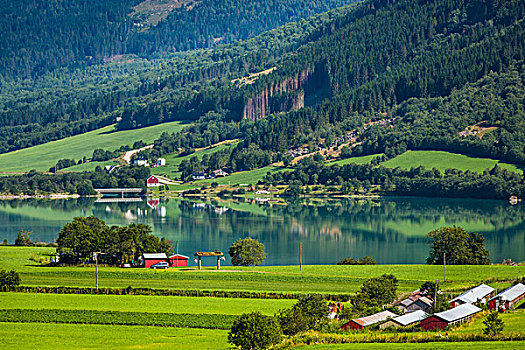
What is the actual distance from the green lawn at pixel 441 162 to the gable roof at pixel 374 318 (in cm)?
11480

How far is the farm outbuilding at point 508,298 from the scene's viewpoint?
2067 inches

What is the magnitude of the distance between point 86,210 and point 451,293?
95800 millimetres

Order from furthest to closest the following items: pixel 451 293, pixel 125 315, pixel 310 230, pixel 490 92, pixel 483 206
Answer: pixel 490 92
pixel 483 206
pixel 310 230
pixel 451 293
pixel 125 315

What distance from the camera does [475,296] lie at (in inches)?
2169

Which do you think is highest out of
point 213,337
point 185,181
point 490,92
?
point 490,92

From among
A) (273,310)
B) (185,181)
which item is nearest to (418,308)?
(273,310)

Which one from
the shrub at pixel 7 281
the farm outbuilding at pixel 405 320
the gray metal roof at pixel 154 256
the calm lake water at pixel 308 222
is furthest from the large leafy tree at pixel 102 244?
the farm outbuilding at pixel 405 320

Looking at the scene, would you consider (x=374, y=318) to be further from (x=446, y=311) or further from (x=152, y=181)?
(x=152, y=181)

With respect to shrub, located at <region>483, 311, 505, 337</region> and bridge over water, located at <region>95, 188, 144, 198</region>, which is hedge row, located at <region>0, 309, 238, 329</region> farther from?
bridge over water, located at <region>95, 188, 144, 198</region>

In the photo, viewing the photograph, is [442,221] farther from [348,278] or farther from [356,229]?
[348,278]

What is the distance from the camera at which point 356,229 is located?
117500 millimetres

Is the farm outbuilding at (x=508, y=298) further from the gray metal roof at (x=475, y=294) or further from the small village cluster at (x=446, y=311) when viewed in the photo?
the gray metal roof at (x=475, y=294)

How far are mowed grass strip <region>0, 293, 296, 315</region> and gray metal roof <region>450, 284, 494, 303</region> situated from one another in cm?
1058

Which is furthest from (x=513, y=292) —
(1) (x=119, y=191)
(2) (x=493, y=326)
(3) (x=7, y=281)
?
(1) (x=119, y=191)
